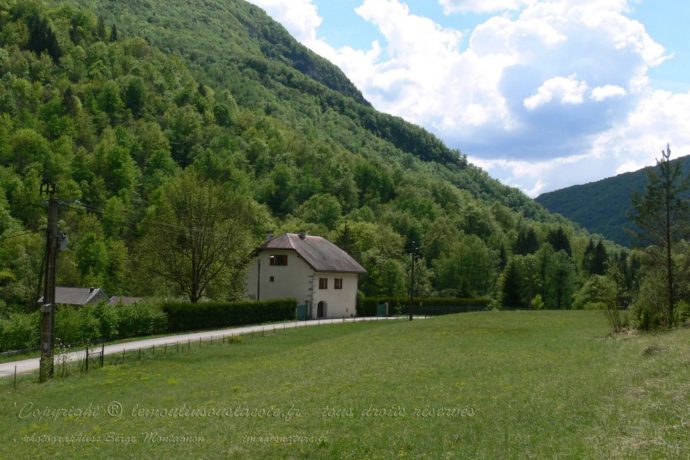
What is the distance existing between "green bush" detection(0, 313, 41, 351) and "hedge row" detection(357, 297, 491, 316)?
4503cm

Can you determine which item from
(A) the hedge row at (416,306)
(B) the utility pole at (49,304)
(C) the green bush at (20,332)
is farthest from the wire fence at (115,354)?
(A) the hedge row at (416,306)

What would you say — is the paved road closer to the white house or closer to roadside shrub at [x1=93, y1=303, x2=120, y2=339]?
roadside shrub at [x1=93, y1=303, x2=120, y2=339]

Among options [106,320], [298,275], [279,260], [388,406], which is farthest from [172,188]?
[388,406]

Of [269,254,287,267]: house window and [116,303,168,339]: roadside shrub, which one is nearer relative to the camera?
[116,303,168,339]: roadside shrub

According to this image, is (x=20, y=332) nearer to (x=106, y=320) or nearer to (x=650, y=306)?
(x=106, y=320)

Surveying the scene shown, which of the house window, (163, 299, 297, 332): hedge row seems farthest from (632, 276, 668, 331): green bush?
the house window

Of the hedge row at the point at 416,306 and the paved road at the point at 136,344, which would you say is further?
the hedge row at the point at 416,306

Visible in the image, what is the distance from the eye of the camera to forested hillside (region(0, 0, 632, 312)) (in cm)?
9275

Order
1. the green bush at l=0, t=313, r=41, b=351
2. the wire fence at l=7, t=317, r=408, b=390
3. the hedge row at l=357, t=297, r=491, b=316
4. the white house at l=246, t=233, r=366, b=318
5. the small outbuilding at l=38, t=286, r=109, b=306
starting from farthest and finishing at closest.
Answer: the hedge row at l=357, t=297, r=491, b=316
the small outbuilding at l=38, t=286, r=109, b=306
the white house at l=246, t=233, r=366, b=318
the green bush at l=0, t=313, r=41, b=351
the wire fence at l=7, t=317, r=408, b=390

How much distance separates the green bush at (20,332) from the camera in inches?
1437

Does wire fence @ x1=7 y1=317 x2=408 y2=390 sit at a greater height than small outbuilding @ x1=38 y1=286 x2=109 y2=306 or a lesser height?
lesser

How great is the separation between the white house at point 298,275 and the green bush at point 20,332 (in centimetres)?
3171

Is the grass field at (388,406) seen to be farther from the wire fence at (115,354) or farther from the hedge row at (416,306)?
the hedge row at (416,306)

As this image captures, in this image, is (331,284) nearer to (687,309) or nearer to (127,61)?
(687,309)
